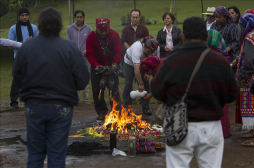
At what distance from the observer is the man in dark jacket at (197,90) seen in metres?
3.86

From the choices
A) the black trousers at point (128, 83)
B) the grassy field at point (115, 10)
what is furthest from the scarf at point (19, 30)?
the grassy field at point (115, 10)

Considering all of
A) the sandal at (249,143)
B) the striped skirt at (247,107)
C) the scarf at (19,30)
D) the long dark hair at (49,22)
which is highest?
the scarf at (19,30)

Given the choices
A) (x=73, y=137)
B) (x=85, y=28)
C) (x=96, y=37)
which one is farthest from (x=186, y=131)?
(x=85, y=28)

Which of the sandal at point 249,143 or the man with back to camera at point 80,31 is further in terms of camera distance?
the man with back to camera at point 80,31

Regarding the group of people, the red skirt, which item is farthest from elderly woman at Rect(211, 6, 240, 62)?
the group of people

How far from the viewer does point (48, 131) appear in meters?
4.52

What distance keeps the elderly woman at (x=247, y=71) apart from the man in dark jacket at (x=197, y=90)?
2881mm

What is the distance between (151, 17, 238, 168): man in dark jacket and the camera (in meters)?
3.86

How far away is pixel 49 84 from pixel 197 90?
4.87 ft

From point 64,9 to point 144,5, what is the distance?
470 centimetres

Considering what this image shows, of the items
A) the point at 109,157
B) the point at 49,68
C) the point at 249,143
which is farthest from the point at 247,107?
the point at 49,68

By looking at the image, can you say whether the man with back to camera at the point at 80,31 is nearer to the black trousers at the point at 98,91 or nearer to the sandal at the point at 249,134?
the black trousers at the point at 98,91

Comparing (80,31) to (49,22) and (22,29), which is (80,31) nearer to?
(22,29)

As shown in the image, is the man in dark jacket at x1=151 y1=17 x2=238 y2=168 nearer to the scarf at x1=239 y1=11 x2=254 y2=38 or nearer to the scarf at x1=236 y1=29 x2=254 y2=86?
the scarf at x1=236 y1=29 x2=254 y2=86
